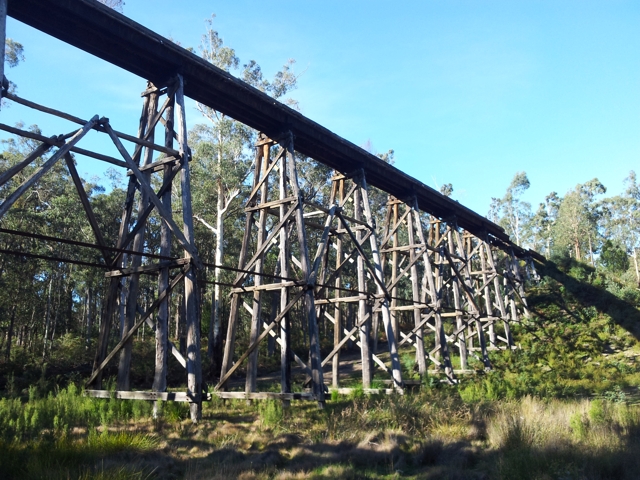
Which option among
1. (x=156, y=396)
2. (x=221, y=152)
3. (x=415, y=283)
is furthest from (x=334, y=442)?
(x=221, y=152)

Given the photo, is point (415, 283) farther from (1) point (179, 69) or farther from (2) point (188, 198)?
(1) point (179, 69)

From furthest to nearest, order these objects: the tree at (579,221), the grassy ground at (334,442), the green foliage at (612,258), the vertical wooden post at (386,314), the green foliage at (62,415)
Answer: the tree at (579,221), the green foliage at (612,258), the vertical wooden post at (386,314), the green foliage at (62,415), the grassy ground at (334,442)

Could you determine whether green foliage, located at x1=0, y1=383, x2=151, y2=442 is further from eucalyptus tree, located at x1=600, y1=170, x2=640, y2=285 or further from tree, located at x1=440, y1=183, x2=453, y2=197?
eucalyptus tree, located at x1=600, y1=170, x2=640, y2=285

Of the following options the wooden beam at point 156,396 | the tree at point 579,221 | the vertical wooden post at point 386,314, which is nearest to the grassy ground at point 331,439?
the wooden beam at point 156,396

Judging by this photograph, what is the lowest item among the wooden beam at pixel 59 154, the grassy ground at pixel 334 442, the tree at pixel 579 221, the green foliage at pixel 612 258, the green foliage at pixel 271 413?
the grassy ground at pixel 334 442

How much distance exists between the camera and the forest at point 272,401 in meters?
5.00

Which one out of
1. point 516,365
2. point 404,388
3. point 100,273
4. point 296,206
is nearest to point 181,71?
point 296,206

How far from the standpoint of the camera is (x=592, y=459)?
16.6ft

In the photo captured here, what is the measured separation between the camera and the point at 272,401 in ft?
23.6

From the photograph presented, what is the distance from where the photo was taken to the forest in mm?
5004

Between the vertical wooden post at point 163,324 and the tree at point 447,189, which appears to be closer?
the vertical wooden post at point 163,324

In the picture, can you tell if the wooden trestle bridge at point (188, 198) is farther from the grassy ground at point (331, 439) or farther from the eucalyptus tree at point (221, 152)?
the eucalyptus tree at point (221, 152)

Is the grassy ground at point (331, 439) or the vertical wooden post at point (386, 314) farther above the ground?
the vertical wooden post at point (386, 314)

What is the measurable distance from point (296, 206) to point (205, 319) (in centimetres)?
1490
